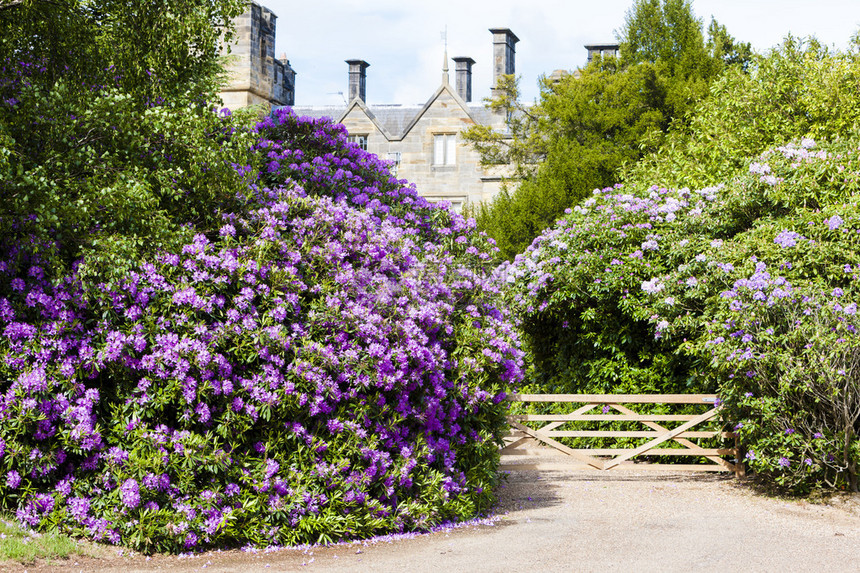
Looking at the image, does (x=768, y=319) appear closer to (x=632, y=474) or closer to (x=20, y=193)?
(x=632, y=474)

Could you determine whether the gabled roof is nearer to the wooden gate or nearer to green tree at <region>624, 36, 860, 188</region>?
green tree at <region>624, 36, 860, 188</region>

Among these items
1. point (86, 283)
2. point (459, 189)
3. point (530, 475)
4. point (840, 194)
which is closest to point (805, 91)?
point (840, 194)

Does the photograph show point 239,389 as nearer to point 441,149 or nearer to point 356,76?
point 441,149

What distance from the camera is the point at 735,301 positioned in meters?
10.4

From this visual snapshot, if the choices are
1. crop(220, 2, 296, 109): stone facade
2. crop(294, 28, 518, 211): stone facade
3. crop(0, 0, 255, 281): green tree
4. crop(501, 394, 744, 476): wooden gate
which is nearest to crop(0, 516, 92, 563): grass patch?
crop(0, 0, 255, 281): green tree

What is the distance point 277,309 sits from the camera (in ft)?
26.6

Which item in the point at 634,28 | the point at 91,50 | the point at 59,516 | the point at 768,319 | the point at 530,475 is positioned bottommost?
the point at 530,475

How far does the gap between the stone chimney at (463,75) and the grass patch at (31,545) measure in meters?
37.2

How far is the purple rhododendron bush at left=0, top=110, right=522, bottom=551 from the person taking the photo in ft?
24.8

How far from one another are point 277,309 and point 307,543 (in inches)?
79.6

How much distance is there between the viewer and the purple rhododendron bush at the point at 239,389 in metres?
7.57

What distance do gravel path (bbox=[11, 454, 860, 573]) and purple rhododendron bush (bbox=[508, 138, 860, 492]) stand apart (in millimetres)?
828

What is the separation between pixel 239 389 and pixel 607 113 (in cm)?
2148

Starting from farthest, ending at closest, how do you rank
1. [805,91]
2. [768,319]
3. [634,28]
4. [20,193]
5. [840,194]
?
[634,28] → [805,91] → [840,194] → [768,319] → [20,193]
